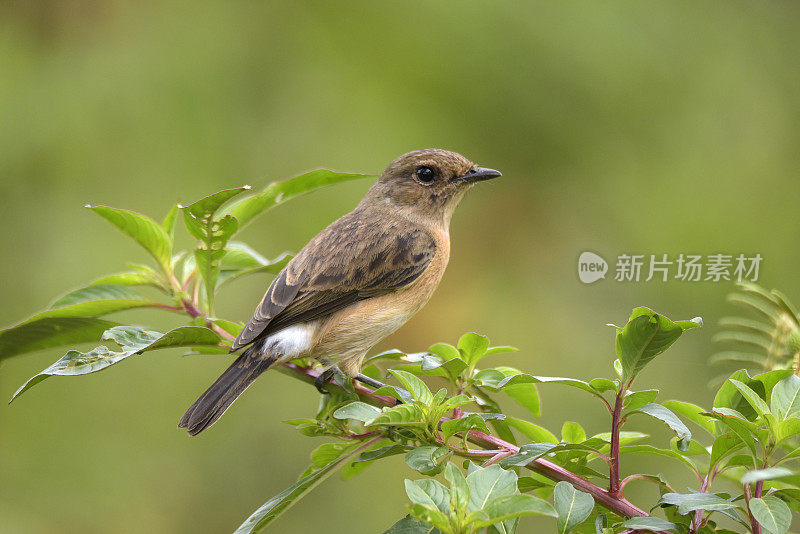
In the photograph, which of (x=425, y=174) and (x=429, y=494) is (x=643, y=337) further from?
(x=425, y=174)

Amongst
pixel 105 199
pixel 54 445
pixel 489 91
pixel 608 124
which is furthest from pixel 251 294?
pixel 608 124

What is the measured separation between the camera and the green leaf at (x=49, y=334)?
2.35m

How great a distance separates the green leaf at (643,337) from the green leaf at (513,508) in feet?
1.59

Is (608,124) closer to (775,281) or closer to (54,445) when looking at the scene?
(775,281)

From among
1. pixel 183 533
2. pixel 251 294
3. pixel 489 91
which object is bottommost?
pixel 183 533

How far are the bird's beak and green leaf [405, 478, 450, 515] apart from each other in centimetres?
245

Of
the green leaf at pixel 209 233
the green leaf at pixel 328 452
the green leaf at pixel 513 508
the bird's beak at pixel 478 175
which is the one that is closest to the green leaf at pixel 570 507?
the green leaf at pixel 513 508

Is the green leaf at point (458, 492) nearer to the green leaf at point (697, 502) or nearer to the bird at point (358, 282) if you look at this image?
the green leaf at point (697, 502)

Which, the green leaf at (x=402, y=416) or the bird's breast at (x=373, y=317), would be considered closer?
the green leaf at (x=402, y=416)

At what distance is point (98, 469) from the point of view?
14.8 ft

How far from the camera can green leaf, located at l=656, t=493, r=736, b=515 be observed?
5.33 feet

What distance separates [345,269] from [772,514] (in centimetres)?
215

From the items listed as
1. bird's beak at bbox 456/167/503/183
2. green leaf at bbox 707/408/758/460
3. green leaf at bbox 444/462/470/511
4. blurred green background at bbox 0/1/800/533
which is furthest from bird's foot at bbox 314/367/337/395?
blurred green background at bbox 0/1/800/533

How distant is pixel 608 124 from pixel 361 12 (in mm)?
1743
